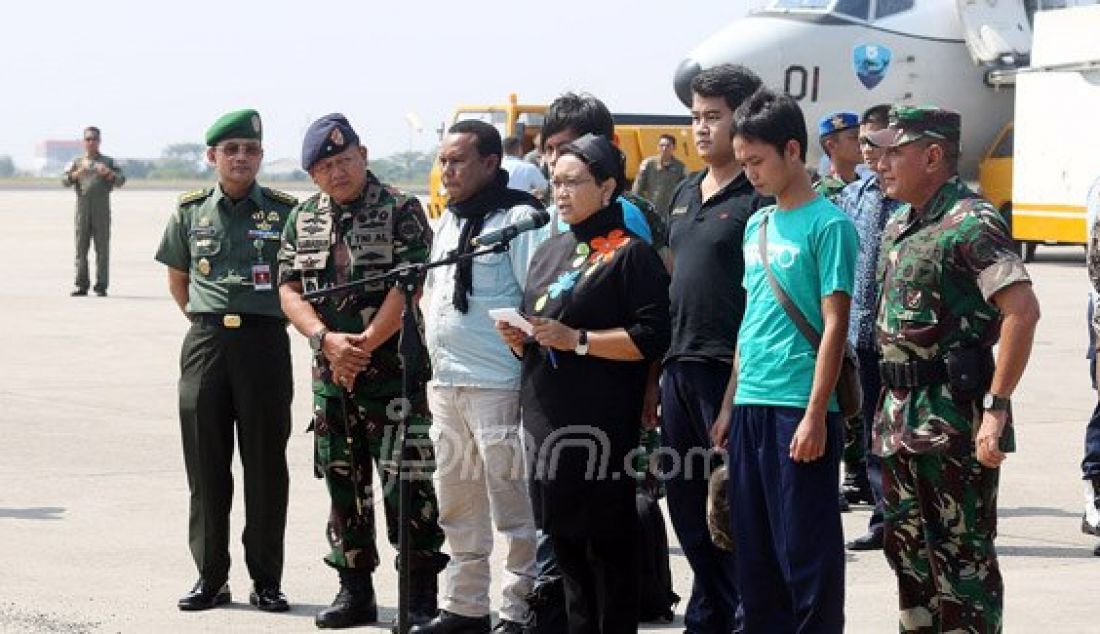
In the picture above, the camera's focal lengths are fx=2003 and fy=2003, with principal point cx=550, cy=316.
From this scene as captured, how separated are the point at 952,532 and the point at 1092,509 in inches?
134

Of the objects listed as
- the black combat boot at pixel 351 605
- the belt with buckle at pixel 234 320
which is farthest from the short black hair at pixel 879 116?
the black combat boot at pixel 351 605

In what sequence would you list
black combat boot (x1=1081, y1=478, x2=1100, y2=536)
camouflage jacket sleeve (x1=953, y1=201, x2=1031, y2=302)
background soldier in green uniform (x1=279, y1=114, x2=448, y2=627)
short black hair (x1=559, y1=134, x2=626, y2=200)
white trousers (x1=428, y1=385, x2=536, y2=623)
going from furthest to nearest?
black combat boot (x1=1081, y1=478, x2=1100, y2=536) < background soldier in green uniform (x1=279, y1=114, x2=448, y2=627) < white trousers (x1=428, y1=385, x2=536, y2=623) < short black hair (x1=559, y1=134, x2=626, y2=200) < camouflage jacket sleeve (x1=953, y1=201, x2=1031, y2=302)

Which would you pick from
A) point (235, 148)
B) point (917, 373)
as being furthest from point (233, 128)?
point (917, 373)

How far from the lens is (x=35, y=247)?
120 ft

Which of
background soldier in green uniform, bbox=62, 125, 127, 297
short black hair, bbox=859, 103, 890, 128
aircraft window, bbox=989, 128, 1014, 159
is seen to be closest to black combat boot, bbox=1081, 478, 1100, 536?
short black hair, bbox=859, 103, 890, 128

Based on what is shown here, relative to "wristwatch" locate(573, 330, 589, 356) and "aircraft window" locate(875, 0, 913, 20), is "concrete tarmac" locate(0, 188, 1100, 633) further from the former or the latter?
"aircraft window" locate(875, 0, 913, 20)

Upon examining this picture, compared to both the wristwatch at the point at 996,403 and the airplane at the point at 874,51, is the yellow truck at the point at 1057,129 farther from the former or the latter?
the wristwatch at the point at 996,403

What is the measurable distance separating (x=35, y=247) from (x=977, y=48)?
1732 cm

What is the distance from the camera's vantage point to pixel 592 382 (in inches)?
256

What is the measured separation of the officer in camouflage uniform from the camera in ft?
19.5

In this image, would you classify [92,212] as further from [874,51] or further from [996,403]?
[996,403]

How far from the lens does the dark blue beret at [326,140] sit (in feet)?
24.3

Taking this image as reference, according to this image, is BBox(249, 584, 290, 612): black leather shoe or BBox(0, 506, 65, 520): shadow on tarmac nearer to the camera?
BBox(249, 584, 290, 612): black leather shoe

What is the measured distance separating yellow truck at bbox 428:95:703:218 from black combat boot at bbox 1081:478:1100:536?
831 inches
